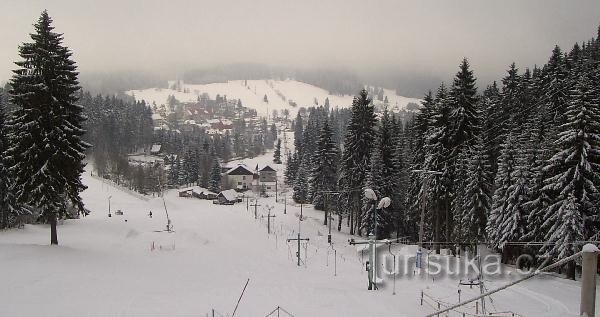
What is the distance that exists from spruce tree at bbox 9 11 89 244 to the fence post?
3077 cm

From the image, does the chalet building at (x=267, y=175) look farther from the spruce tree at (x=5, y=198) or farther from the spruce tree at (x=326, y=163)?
the spruce tree at (x=5, y=198)

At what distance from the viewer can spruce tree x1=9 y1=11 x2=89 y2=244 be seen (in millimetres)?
29547

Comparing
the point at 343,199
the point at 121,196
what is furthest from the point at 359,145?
the point at 121,196

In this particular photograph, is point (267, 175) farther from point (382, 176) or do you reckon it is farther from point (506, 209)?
point (506, 209)

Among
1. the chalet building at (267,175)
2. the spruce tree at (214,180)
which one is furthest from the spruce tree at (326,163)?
the chalet building at (267,175)

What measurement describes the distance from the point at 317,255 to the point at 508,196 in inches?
670

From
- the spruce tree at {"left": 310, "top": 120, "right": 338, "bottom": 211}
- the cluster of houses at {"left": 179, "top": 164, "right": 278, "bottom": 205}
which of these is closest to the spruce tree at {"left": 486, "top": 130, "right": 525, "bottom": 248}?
the spruce tree at {"left": 310, "top": 120, "right": 338, "bottom": 211}

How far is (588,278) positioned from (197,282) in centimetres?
2339

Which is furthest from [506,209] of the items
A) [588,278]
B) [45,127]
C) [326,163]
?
[45,127]

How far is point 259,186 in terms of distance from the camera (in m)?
143

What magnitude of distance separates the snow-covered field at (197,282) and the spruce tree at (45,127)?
152 inches

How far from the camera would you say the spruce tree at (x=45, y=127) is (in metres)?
29.5

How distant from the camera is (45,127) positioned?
30.2m

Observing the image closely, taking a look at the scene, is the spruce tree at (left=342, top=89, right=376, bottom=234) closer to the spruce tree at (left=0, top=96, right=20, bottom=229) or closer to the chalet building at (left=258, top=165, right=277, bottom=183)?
the spruce tree at (left=0, top=96, right=20, bottom=229)
